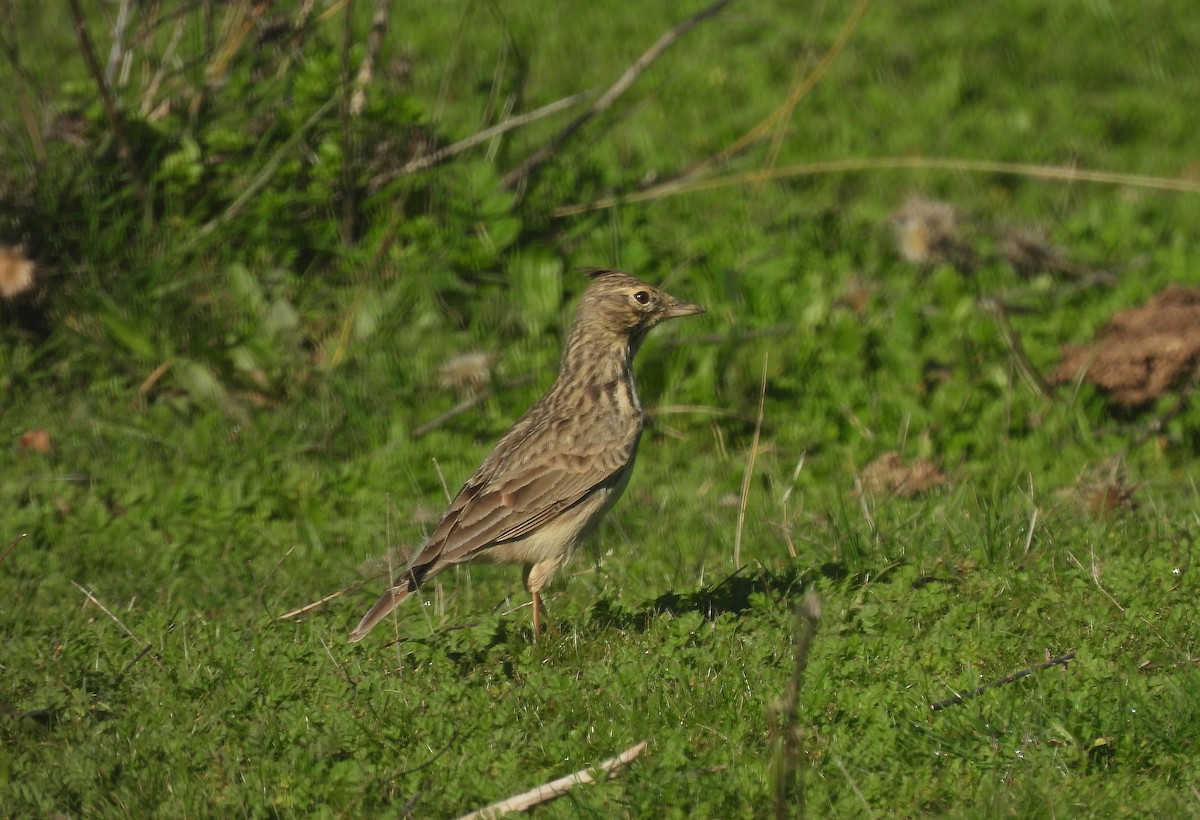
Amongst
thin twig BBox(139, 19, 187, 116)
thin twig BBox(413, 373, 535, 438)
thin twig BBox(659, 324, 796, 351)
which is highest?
thin twig BBox(139, 19, 187, 116)

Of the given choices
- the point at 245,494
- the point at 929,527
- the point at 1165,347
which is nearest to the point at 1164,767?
the point at 929,527

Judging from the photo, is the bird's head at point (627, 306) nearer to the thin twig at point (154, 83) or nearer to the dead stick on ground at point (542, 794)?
the dead stick on ground at point (542, 794)

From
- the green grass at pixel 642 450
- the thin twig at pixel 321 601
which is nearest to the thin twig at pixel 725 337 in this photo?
the green grass at pixel 642 450

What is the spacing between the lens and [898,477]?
7.88 m

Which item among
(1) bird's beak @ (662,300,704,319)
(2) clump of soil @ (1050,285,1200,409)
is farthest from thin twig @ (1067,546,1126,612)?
(2) clump of soil @ (1050,285,1200,409)

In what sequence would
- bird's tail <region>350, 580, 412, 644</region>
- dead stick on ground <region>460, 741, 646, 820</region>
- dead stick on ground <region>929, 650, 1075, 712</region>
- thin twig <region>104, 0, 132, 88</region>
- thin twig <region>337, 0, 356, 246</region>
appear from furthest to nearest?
thin twig <region>104, 0, 132, 88</region> → thin twig <region>337, 0, 356, 246</region> → bird's tail <region>350, 580, 412, 644</region> → dead stick on ground <region>929, 650, 1075, 712</region> → dead stick on ground <region>460, 741, 646, 820</region>

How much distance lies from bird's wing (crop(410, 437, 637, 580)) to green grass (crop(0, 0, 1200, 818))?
0.31 meters

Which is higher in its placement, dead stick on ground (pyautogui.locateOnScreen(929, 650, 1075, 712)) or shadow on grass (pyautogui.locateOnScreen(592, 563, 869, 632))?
dead stick on ground (pyautogui.locateOnScreen(929, 650, 1075, 712))

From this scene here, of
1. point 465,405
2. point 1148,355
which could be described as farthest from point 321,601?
point 1148,355

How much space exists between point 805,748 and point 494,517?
5.56 ft

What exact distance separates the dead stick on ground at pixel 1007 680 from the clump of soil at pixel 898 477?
7.54 feet

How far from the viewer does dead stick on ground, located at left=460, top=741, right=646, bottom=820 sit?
15.3 ft

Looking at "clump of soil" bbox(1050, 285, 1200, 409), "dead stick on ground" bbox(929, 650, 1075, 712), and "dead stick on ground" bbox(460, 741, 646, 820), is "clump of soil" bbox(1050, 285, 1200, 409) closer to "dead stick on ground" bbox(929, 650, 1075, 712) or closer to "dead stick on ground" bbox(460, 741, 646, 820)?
"dead stick on ground" bbox(929, 650, 1075, 712)

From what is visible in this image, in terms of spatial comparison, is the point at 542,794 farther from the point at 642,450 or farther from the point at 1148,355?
the point at 1148,355
